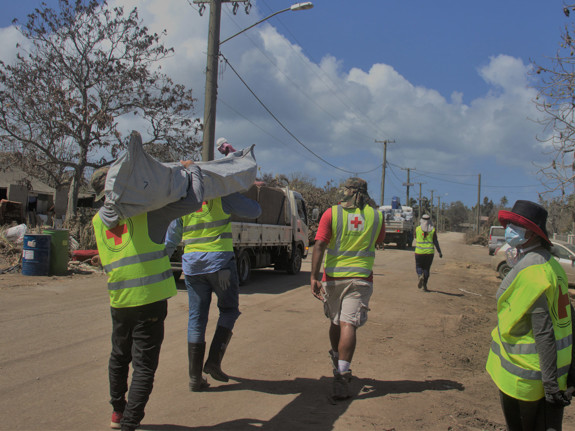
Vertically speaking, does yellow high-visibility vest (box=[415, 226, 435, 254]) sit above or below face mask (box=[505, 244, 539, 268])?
below

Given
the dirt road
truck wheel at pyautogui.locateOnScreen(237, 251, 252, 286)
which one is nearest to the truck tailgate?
truck wheel at pyautogui.locateOnScreen(237, 251, 252, 286)

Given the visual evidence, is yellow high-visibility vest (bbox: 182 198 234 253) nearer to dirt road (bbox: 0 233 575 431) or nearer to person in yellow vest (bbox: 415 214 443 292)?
dirt road (bbox: 0 233 575 431)

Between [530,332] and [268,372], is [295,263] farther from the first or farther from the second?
[530,332]

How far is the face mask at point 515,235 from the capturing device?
276 centimetres

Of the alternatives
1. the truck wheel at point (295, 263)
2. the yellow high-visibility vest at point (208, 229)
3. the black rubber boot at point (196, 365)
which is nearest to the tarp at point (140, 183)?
the yellow high-visibility vest at point (208, 229)

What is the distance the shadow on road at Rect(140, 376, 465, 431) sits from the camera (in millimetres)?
3594

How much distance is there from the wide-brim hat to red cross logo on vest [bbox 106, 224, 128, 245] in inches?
91.5

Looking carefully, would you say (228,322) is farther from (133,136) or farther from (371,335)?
(371,335)

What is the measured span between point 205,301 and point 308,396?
4.02 ft

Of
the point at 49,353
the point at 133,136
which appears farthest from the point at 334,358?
the point at 49,353

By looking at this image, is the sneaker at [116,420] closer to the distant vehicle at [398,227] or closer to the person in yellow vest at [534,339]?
the person in yellow vest at [534,339]

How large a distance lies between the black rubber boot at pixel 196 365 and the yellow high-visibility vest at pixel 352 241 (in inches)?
52.0

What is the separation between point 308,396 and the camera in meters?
4.27

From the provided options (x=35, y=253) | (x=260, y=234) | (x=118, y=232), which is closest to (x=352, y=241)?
(x=118, y=232)
